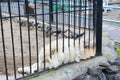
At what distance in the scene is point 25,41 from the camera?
6.18 m

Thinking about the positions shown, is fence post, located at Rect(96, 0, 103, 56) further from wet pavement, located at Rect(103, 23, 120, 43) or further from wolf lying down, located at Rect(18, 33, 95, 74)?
wet pavement, located at Rect(103, 23, 120, 43)

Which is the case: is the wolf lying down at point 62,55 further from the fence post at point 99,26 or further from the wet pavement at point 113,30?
the wet pavement at point 113,30

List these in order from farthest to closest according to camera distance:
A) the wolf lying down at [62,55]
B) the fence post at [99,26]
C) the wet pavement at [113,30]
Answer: the wet pavement at [113,30]
the fence post at [99,26]
the wolf lying down at [62,55]

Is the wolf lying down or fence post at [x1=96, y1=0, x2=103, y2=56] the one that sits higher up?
fence post at [x1=96, y1=0, x2=103, y2=56]

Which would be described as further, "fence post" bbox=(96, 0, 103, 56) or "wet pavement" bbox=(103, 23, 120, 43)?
"wet pavement" bbox=(103, 23, 120, 43)

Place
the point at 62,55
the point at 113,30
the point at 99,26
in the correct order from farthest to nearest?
the point at 113,30
the point at 99,26
the point at 62,55

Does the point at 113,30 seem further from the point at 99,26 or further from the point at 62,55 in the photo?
the point at 62,55

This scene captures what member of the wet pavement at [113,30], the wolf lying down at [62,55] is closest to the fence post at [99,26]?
the wolf lying down at [62,55]

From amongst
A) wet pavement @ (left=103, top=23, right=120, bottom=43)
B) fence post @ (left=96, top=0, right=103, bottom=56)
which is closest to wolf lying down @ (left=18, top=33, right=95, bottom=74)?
fence post @ (left=96, top=0, right=103, bottom=56)

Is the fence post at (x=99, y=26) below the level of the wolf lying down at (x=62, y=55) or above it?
above

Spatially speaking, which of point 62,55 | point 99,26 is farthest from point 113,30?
point 62,55

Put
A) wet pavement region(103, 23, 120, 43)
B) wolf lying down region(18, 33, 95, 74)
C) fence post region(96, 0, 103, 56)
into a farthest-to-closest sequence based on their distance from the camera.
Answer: wet pavement region(103, 23, 120, 43), fence post region(96, 0, 103, 56), wolf lying down region(18, 33, 95, 74)

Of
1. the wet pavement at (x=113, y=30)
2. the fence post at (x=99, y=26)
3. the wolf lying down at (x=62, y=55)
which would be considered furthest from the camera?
the wet pavement at (x=113, y=30)

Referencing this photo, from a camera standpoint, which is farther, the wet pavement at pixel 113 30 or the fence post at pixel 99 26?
the wet pavement at pixel 113 30
